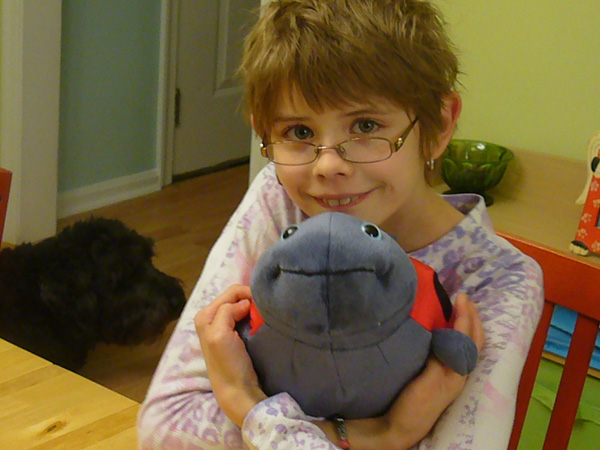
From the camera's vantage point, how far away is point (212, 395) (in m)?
0.82

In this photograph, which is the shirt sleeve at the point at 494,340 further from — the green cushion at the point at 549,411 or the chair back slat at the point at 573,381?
the green cushion at the point at 549,411

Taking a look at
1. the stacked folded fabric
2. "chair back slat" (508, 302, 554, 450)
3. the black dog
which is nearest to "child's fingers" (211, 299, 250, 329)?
"chair back slat" (508, 302, 554, 450)

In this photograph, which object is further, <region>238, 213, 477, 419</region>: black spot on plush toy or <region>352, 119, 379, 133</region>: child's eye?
<region>352, 119, 379, 133</region>: child's eye

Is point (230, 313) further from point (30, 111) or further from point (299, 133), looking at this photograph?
point (30, 111)

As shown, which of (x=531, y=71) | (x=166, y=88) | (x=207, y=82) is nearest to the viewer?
(x=531, y=71)

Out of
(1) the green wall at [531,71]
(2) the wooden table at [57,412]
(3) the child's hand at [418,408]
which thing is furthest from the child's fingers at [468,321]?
(1) the green wall at [531,71]

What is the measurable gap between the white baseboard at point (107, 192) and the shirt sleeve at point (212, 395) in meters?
2.26

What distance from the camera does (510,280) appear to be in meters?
0.83

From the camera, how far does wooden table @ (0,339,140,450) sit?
31.3 inches

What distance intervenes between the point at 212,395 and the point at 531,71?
1259 millimetres

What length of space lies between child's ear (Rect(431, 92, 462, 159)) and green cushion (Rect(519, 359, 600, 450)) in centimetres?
77

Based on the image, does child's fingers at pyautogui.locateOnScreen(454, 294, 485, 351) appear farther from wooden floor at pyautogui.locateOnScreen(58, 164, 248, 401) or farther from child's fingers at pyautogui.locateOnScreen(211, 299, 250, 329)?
wooden floor at pyautogui.locateOnScreen(58, 164, 248, 401)

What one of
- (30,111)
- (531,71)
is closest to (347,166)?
(531,71)

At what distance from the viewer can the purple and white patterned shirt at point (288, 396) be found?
0.72 meters
